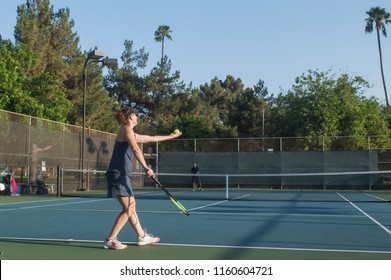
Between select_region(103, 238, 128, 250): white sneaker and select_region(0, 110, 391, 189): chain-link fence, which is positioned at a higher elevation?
select_region(0, 110, 391, 189): chain-link fence

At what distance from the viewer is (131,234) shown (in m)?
7.26

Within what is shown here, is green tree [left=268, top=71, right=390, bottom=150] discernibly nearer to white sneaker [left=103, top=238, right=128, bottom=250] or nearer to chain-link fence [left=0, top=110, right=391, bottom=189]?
chain-link fence [left=0, top=110, right=391, bottom=189]

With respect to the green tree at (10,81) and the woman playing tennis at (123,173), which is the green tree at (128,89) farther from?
the woman playing tennis at (123,173)

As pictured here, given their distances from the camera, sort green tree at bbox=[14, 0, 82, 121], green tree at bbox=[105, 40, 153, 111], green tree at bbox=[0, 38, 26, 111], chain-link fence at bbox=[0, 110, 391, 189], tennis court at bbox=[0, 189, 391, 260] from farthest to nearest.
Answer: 1. green tree at bbox=[105, 40, 153, 111]
2. green tree at bbox=[14, 0, 82, 121]
3. green tree at bbox=[0, 38, 26, 111]
4. chain-link fence at bbox=[0, 110, 391, 189]
5. tennis court at bbox=[0, 189, 391, 260]

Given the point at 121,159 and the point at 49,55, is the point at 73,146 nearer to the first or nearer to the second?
the point at 49,55

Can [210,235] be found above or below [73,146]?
below

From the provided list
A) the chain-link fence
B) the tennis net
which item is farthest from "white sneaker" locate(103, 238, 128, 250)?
the tennis net

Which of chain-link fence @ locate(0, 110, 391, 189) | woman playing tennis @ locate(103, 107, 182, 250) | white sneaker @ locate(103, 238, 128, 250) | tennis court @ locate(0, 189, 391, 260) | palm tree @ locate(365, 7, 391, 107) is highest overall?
palm tree @ locate(365, 7, 391, 107)

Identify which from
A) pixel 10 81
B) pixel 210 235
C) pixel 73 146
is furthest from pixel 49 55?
pixel 210 235

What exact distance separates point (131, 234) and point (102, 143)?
18645 millimetres

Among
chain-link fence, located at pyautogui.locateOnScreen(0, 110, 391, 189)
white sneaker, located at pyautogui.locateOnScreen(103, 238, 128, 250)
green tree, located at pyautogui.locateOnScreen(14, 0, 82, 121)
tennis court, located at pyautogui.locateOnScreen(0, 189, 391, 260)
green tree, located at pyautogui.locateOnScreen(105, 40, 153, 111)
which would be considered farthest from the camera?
green tree, located at pyautogui.locateOnScreen(105, 40, 153, 111)

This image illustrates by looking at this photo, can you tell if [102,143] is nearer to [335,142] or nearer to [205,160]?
[205,160]

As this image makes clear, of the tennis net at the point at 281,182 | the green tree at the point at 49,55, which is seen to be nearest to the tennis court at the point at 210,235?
the tennis net at the point at 281,182
